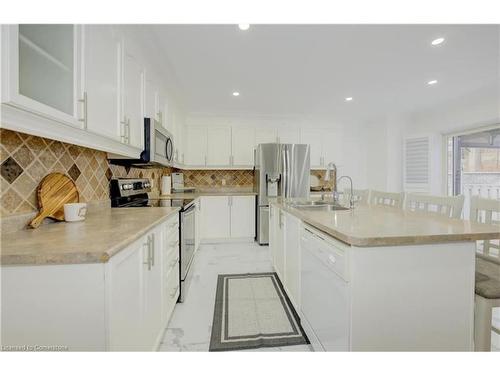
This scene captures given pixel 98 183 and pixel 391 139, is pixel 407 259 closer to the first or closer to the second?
pixel 98 183

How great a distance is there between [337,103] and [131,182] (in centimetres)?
339

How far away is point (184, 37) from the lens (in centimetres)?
200

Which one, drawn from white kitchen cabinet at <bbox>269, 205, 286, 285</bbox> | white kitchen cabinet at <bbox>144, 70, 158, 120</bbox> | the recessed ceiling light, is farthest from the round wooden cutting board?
the recessed ceiling light

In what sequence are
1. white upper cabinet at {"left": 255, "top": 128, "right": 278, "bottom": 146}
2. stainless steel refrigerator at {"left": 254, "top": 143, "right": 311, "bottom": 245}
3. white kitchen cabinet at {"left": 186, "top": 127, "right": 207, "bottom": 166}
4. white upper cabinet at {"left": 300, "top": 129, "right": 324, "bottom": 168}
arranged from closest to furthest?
stainless steel refrigerator at {"left": 254, "top": 143, "right": 311, "bottom": 245} < white kitchen cabinet at {"left": 186, "top": 127, "right": 207, "bottom": 166} < white upper cabinet at {"left": 255, "top": 128, "right": 278, "bottom": 146} < white upper cabinet at {"left": 300, "top": 129, "right": 324, "bottom": 168}

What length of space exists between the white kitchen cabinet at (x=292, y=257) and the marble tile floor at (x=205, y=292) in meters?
0.37

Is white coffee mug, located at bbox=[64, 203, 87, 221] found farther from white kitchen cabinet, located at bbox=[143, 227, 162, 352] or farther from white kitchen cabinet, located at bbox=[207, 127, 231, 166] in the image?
white kitchen cabinet, located at bbox=[207, 127, 231, 166]

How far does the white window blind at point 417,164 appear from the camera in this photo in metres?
4.02

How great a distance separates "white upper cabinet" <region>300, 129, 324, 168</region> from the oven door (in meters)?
2.85

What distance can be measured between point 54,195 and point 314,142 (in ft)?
13.5

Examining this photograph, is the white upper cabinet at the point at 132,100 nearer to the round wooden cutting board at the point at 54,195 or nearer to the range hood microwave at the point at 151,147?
the range hood microwave at the point at 151,147

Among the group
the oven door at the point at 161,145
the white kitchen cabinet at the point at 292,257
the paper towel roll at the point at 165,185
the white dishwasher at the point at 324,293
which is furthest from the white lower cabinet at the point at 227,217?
the white dishwasher at the point at 324,293

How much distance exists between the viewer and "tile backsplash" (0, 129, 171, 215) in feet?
3.35

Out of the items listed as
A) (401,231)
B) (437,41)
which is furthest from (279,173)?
(401,231)

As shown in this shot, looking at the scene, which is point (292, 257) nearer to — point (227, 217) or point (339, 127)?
point (227, 217)
